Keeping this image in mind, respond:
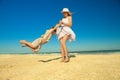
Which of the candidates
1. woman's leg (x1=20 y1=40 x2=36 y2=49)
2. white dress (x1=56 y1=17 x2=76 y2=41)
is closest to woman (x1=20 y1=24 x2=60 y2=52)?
woman's leg (x1=20 y1=40 x2=36 y2=49)

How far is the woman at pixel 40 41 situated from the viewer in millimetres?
9163

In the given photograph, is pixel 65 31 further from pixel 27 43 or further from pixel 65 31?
pixel 27 43

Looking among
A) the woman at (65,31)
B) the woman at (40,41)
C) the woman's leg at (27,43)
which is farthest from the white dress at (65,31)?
the woman's leg at (27,43)

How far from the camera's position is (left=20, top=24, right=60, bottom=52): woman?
916 centimetres

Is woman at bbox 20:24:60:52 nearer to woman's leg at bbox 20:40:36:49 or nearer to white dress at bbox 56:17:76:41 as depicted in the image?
woman's leg at bbox 20:40:36:49

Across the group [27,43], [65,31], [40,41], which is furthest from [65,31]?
[27,43]

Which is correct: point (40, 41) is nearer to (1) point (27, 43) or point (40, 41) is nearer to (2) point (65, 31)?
(1) point (27, 43)

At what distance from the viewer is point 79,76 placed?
268 inches

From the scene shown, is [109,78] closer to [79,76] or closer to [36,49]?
[79,76]

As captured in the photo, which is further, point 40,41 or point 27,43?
point 40,41

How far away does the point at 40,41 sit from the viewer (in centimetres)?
941

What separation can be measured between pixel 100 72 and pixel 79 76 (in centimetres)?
73

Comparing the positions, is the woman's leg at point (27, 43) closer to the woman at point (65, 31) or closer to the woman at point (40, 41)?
the woman at point (40, 41)

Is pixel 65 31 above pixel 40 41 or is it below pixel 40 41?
above
